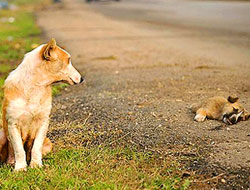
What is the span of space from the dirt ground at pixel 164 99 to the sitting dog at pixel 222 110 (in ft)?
0.30

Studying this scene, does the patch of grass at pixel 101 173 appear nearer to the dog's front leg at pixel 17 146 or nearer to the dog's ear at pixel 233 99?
the dog's front leg at pixel 17 146

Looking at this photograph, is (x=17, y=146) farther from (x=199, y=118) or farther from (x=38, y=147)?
(x=199, y=118)

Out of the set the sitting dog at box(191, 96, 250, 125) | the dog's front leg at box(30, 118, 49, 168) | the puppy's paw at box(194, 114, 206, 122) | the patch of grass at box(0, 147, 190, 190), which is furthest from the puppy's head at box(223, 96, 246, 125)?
the dog's front leg at box(30, 118, 49, 168)

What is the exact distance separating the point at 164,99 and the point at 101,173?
9.11 ft

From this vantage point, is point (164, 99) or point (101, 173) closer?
point (101, 173)

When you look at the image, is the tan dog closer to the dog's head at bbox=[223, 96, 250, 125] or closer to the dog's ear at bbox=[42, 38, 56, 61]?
the dog's ear at bbox=[42, 38, 56, 61]

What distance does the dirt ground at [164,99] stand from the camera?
479 cm

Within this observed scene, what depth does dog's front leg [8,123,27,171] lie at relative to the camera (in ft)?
14.5

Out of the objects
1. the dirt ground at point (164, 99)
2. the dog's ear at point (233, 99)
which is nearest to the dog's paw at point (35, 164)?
the dirt ground at point (164, 99)

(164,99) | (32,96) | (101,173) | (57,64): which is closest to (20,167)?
(32,96)

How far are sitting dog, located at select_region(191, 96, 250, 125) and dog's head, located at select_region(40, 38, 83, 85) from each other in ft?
6.06

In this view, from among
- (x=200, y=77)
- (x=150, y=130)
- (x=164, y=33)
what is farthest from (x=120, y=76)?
(x=164, y=33)

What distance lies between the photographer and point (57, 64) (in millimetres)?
4508

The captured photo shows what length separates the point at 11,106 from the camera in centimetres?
435
